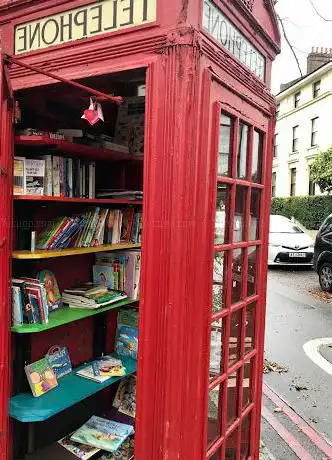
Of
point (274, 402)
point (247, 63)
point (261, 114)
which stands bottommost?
point (274, 402)

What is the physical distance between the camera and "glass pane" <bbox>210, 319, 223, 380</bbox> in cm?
230

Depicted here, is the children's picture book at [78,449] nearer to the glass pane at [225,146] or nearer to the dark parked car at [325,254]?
the glass pane at [225,146]

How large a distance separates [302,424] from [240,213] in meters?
2.68

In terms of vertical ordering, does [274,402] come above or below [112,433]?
below

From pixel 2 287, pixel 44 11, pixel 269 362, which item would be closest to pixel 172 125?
pixel 44 11

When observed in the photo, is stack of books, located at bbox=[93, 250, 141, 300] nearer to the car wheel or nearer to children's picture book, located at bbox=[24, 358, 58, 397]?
children's picture book, located at bbox=[24, 358, 58, 397]

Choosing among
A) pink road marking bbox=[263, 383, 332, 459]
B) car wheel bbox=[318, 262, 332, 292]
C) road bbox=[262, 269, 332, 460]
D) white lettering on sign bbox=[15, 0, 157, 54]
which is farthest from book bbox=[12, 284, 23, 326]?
car wheel bbox=[318, 262, 332, 292]

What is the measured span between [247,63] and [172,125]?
853 mm

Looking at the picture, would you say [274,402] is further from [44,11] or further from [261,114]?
[44,11]

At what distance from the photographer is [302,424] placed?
4.13 meters

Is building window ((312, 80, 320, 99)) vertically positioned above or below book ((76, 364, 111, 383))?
above

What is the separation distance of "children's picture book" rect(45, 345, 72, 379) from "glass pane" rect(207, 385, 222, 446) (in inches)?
47.8

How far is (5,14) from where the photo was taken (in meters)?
2.42

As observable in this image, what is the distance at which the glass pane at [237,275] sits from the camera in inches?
97.7
